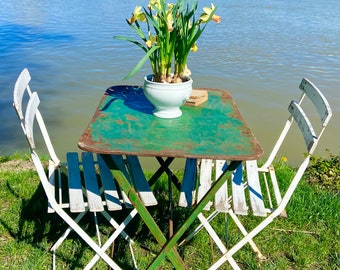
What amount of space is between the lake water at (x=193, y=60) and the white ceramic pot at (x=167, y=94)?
2700 mm

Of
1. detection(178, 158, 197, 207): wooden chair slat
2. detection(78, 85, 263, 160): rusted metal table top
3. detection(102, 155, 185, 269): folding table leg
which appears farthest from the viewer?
detection(178, 158, 197, 207): wooden chair slat

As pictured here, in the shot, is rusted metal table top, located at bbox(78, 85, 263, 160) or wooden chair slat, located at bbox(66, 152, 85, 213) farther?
wooden chair slat, located at bbox(66, 152, 85, 213)

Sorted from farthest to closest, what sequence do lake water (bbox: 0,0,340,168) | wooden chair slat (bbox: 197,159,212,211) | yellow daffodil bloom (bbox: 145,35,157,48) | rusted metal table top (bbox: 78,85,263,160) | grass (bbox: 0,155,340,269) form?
1. lake water (bbox: 0,0,340,168)
2. grass (bbox: 0,155,340,269)
3. wooden chair slat (bbox: 197,159,212,211)
4. yellow daffodil bloom (bbox: 145,35,157,48)
5. rusted metal table top (bbox: 78,85,263,160)

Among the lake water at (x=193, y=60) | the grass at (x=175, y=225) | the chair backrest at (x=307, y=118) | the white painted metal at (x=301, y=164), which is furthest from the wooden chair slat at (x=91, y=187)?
the lake water at (x=193, y=60)

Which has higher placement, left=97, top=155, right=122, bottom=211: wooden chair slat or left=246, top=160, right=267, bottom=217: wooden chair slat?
left=97, top=155, right=122, bottom=211: wooden chair slat

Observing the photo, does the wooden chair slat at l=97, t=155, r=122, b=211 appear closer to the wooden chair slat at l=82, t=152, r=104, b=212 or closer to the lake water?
the wooden chair slat at l=82, t=152, r=104, b=212

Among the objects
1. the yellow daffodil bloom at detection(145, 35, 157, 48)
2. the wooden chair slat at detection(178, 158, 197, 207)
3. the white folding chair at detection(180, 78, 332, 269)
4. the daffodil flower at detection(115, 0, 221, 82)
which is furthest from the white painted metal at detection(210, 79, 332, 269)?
the yellow daffodil bloom at detection(145, 35, 157, 48)

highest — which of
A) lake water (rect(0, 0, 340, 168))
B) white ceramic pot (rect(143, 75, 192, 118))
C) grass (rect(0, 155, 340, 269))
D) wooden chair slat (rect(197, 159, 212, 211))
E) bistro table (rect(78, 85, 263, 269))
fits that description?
white ceramic pot (rect(143, 75, 192, 118))

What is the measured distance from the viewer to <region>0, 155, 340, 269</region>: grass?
10.2ft

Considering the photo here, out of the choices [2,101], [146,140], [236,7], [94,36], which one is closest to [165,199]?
[146,140]

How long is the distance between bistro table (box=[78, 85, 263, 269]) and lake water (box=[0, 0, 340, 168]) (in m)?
2.56

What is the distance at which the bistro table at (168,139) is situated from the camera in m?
2.28

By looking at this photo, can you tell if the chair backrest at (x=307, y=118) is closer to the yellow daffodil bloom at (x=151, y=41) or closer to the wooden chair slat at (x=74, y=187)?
the yellow daffodil bloom at (x=151, y=41)

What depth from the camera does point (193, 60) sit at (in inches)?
341
